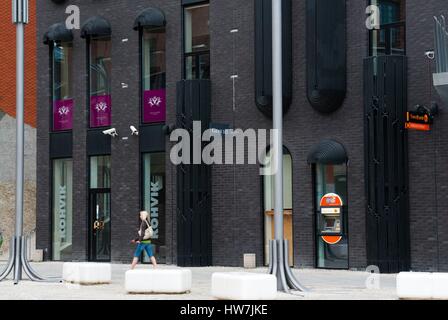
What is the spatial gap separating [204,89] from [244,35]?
205 cm

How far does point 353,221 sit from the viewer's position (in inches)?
1029

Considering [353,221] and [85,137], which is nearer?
[353,221]

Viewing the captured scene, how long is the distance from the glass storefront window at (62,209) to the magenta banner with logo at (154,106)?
4.23 metres

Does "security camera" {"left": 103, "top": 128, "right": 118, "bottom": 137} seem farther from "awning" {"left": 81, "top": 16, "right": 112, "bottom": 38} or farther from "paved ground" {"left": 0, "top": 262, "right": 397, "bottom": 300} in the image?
"paved ground" {"left": 0, "top": 262, "right": 397, "bottom": 300}

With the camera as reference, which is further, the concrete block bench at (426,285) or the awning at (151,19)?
the awning at (151,19)

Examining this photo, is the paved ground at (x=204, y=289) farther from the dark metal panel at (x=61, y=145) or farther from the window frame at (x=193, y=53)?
the dark metal panel at (x=61, y=145)

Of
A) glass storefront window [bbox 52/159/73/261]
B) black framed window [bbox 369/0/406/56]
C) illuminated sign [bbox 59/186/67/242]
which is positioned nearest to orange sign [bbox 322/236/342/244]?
black framed window [bbox 369/0/406/56]

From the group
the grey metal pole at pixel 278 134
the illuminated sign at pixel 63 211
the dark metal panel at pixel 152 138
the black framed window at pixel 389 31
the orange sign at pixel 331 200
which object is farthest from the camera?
the illuminated sign at pixel 63 211

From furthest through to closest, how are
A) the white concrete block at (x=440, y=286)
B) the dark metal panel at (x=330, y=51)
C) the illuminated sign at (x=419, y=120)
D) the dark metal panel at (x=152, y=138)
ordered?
the dark metal panel at (x=152, y=138) → the dark metal panel at (x=330, y=51) → the illuminated sign at (x=419, y=120) → the white concrete block at (x=440, y=286)

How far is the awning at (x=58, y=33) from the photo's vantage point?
1321 inches

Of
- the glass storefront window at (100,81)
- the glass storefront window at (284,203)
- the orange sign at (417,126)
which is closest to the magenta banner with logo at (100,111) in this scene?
the glass storefront window at (100,81)

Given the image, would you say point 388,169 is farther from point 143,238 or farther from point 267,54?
point 143,238

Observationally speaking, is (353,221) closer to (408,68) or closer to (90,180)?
(408,68)
